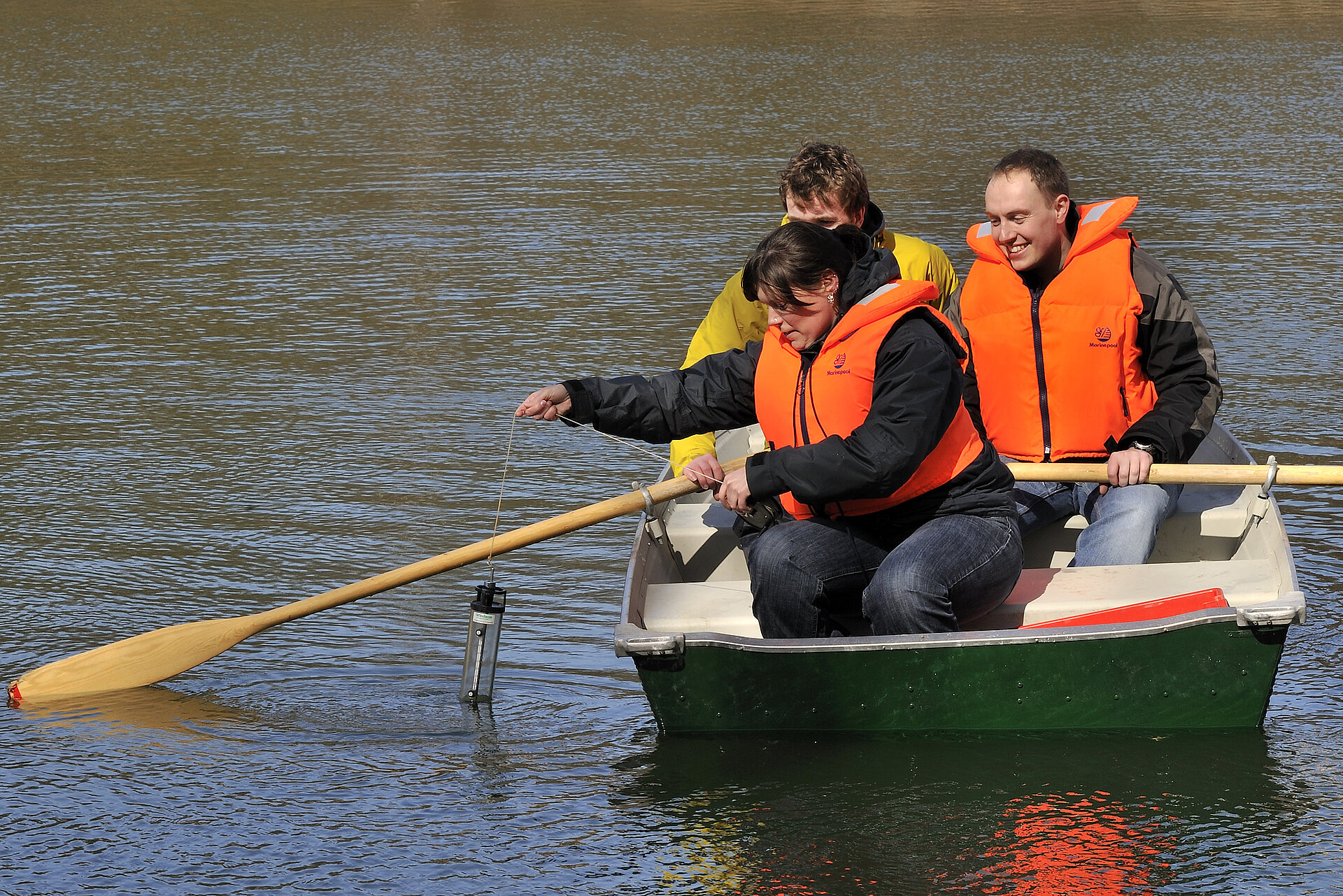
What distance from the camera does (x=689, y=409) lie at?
409 cm

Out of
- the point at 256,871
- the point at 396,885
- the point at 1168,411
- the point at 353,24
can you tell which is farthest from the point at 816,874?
the point at 353,24

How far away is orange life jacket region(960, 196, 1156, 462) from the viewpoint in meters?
4.20

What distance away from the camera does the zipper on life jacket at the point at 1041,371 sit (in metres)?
4.27

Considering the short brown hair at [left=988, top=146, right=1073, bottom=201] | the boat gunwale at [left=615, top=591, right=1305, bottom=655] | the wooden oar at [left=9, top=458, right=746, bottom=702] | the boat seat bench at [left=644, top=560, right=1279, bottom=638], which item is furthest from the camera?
the wooden oar at [left=9, top=458, right=746, bottom=702]

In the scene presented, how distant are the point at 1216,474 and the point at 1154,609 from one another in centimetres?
44

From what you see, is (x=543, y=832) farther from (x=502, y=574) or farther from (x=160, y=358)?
(x=160, y=358)

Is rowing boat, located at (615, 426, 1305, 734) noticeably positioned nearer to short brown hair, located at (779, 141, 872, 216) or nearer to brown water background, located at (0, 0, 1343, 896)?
brown water background, located at (0, 0, 1343, 896)

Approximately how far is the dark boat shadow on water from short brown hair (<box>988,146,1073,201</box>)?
4.28 ft

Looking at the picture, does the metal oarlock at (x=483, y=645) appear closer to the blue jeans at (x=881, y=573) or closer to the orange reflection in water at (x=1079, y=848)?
the blue jeans at (x=881, y=573)

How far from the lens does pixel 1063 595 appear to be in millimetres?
3934

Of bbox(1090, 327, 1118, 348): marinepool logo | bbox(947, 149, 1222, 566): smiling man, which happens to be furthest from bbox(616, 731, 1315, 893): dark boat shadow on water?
bbox(1090, 327, 1118, 348): marinepool logo

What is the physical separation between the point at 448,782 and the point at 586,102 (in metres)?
11.0

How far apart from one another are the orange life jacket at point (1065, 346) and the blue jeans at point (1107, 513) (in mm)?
118

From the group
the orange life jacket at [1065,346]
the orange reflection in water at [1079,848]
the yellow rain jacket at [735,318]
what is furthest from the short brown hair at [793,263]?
the orange reflection in water at [1079,848]
